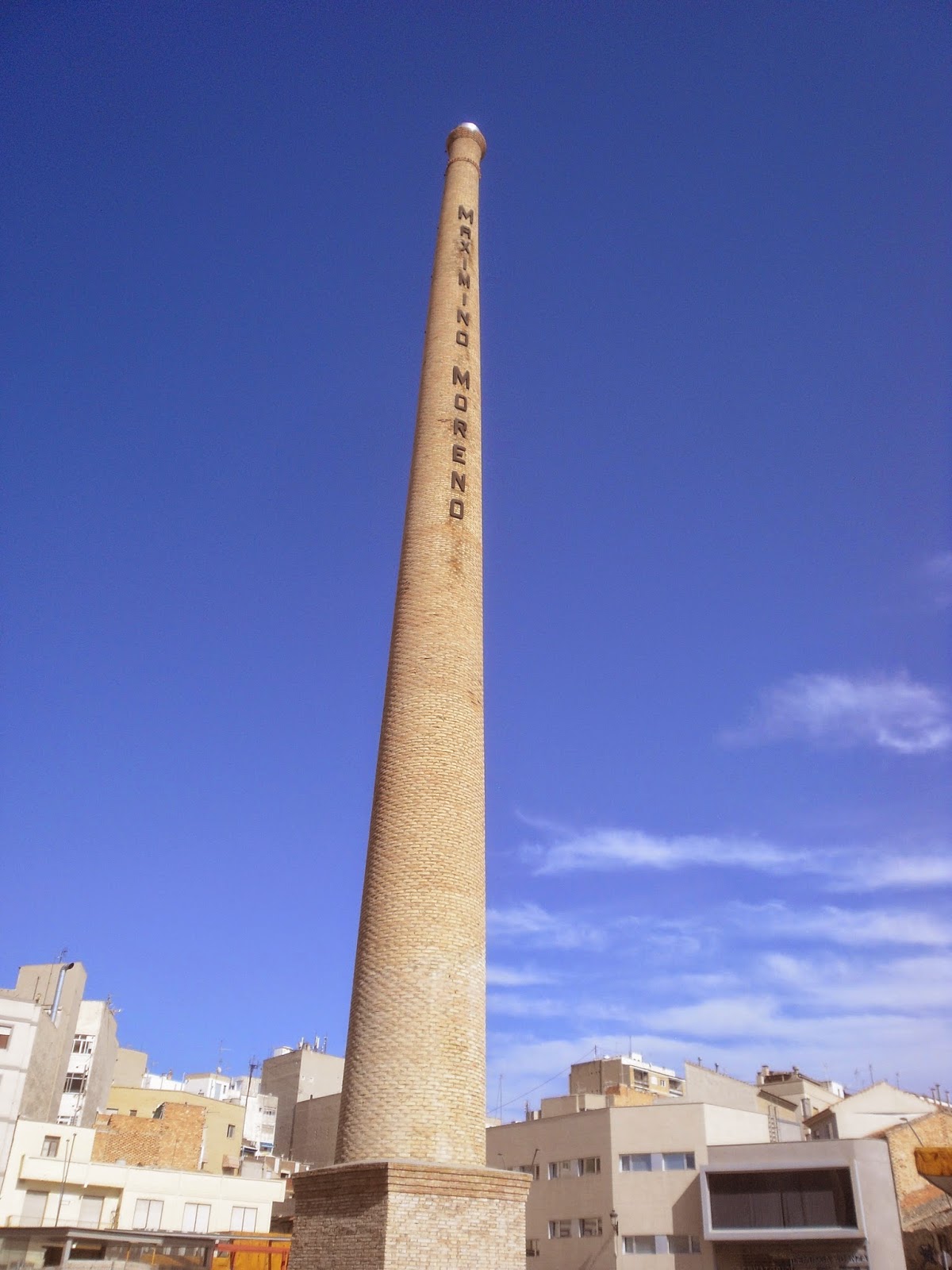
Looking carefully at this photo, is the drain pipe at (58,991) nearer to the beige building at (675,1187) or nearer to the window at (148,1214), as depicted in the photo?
the window at (148,1214)

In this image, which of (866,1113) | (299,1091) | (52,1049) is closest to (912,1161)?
(866,1113)

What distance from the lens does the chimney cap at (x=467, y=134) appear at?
1018 inches

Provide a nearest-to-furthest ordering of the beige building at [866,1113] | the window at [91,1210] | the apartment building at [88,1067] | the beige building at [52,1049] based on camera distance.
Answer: the window at [91,1210] → the beige building at [52,1049] → the beige building at [866,1113] → the apartment building at [88,1067]

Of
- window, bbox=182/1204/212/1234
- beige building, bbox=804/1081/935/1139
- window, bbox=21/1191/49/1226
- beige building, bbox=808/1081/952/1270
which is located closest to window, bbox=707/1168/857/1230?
beige building, bbox=808/1081/952/1270

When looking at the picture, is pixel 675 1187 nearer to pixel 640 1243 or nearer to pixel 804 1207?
pixel 640 1243

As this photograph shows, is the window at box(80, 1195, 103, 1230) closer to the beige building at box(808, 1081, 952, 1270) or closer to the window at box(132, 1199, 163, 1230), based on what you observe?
the window at box(132, 1199, 163, 1230)

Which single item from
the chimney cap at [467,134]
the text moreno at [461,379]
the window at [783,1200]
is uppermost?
the chimney cap at [467,134]

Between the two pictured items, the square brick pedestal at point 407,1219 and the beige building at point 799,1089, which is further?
the beige building at point 799,1089

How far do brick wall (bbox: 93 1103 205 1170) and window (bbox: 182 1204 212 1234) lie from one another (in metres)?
2.25

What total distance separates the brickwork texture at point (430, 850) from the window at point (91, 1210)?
71.7 feet

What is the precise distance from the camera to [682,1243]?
3073 cm

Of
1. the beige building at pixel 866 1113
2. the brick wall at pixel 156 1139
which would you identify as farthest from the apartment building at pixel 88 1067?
the beige building at pixel 866 1113

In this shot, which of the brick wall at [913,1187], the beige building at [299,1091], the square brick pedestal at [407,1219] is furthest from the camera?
the beige building at [299,1091]

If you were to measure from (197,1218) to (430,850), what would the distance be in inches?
945
